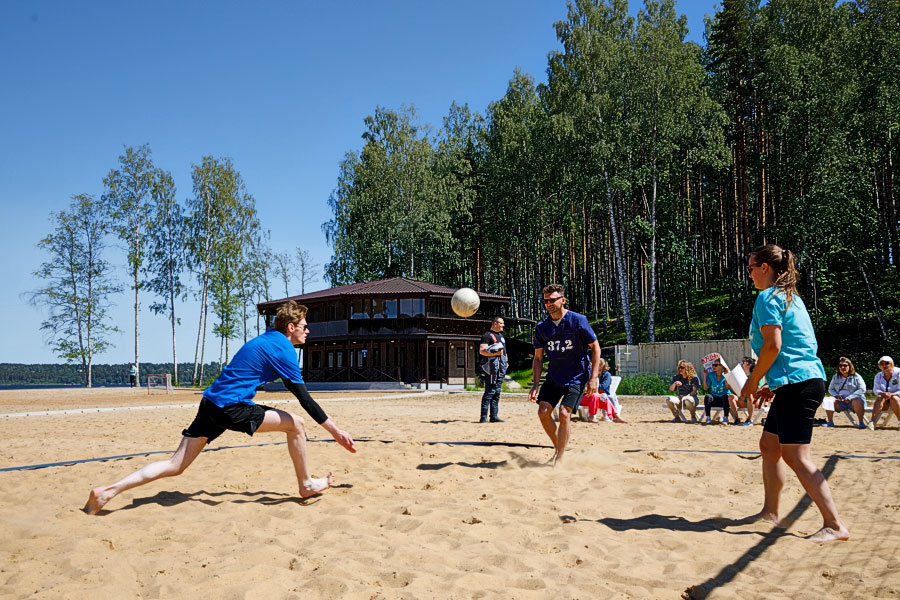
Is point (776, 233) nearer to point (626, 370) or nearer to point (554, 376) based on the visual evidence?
point (626, 370)

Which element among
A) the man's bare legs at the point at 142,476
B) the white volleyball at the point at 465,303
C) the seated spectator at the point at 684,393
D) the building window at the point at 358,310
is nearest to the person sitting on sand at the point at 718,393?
the seated spectator at the point at 684,393

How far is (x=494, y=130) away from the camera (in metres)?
38.2

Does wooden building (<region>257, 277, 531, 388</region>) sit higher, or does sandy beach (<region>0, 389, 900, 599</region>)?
wooden building (<region>257, 277, 531, 388</region>)

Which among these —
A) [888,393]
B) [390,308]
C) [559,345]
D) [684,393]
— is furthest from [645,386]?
[390,308]

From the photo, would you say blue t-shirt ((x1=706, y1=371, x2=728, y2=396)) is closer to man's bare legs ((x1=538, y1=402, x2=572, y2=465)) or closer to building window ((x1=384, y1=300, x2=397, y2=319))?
man's bare legs ((x1=538, y1=402, x2=572, y2=465))

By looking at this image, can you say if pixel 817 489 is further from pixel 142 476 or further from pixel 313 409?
pixel 142 476

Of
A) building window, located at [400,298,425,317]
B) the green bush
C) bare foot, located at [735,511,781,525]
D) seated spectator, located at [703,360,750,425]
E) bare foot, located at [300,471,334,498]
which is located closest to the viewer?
bare foot, located at [735,511,781,525]

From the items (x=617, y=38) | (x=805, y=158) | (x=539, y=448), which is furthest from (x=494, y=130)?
(x=539, y=448)

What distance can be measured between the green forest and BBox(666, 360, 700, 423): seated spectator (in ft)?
49.9

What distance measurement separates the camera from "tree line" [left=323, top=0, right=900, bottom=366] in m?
24.8

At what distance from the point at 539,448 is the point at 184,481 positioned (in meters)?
3.80

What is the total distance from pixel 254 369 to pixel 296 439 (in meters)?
0.63

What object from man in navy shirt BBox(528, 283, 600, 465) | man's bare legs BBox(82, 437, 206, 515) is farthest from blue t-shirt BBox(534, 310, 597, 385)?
man's bare legs BBox(82, 437, 206, 515)

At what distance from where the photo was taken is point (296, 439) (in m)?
4.72
